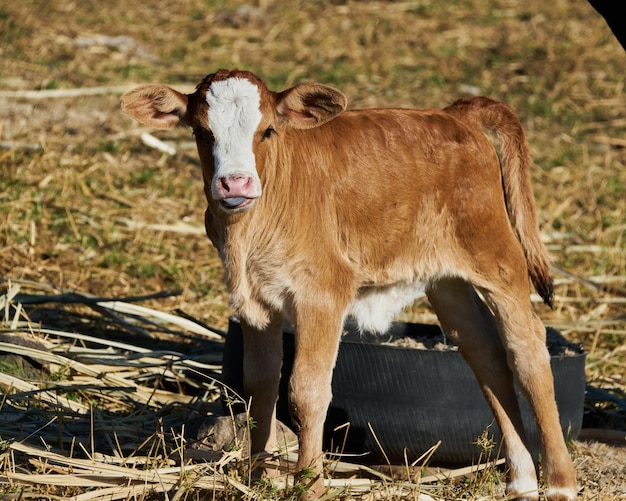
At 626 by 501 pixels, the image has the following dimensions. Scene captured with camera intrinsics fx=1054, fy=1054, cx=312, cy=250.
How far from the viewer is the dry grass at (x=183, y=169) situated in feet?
18.3

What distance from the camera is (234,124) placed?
4520 millimetres

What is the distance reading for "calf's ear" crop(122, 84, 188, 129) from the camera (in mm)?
4762

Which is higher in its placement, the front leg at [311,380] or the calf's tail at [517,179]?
the calf's tail at [517,179]

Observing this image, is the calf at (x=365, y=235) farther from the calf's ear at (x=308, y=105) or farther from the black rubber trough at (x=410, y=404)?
the black rubber trough at (x=410, y=404)

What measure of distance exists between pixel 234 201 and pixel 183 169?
605cm

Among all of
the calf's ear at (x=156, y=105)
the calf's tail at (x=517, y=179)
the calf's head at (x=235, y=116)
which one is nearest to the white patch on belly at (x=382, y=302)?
the calf's tail at (x=517, y=179)

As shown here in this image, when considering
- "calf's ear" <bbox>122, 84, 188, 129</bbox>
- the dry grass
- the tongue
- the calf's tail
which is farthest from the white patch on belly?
"calf's ear" <bbox>122, 84, 188, 129</bbox>

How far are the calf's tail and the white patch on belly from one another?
2.04 ft

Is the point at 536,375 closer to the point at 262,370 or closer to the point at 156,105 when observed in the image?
the point at 262,370

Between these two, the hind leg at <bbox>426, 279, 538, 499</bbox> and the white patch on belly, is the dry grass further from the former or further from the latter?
the white patch on belly

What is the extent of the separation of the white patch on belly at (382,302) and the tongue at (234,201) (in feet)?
3.49

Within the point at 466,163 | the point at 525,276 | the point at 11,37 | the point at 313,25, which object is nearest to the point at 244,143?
the point at 466,163

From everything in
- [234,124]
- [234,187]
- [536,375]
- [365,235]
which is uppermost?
[234,124]

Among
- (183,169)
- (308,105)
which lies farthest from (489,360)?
(183,169)
